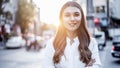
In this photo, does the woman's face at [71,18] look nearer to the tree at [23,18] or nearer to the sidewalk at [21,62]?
the sidewalk at [21,62]

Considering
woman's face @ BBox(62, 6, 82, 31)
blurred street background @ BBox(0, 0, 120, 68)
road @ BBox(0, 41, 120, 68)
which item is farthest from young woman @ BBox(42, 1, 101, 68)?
road @ BBox(0, 41, 120, 68)

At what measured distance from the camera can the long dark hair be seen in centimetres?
232

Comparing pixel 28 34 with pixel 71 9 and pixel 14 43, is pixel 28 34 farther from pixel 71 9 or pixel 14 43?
pixel 71 9

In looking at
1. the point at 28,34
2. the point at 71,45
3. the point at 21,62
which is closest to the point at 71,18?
the point at 71,45

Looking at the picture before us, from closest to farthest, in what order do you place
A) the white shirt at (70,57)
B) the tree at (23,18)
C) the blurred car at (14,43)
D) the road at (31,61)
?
1. the white shirt at (70,57)
2. the road at (31,61)
3. the blurred car at (14,43)
4. the tree at (23,18)

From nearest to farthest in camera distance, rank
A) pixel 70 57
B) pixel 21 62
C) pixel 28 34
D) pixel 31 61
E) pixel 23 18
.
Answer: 1. pixel 70 57
2. pixel 21 62
3. pixel 31 61
4. pixel 28 34
5. pixel 23 18

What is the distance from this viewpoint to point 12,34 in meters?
34.1

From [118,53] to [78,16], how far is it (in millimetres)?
11750

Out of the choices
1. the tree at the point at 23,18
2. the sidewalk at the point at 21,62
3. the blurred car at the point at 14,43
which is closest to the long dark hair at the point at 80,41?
the sidewalk at the point at 21,62

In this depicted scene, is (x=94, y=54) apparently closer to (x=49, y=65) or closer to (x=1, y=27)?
(x=49, y=65)

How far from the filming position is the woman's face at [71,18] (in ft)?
7.72

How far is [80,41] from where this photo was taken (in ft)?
7.74

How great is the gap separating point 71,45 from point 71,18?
17 centimetres

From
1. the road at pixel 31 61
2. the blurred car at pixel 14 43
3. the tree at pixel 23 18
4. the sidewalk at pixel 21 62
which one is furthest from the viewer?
the tree at pixel 23 18
